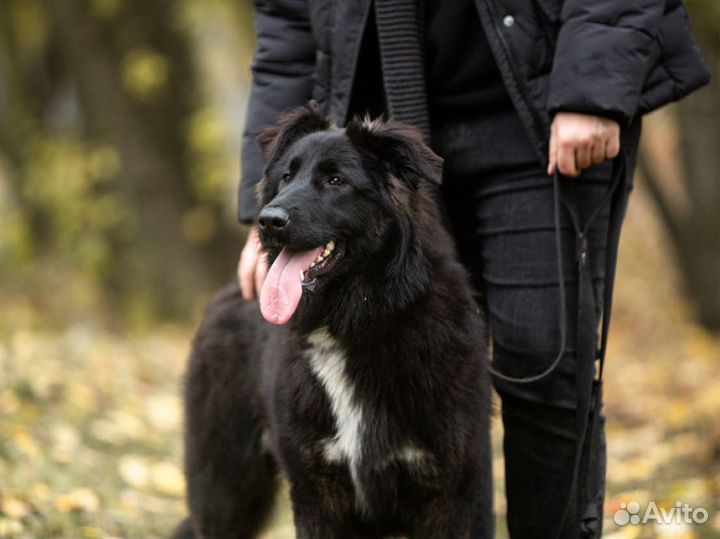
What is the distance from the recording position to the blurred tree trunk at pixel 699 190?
33.4 ft

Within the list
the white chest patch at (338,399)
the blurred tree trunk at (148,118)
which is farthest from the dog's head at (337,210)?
the blurred tree trunk at (148,118)

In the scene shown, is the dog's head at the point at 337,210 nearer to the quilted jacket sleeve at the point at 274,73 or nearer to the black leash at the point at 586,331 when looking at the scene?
the quilted jacket sleeve at the point at 274,73

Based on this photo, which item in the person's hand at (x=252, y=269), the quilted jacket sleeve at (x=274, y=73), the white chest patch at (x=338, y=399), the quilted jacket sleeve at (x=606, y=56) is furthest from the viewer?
the quilted jacket sleeve at (x=274, y=73)

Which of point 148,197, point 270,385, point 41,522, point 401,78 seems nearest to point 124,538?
point 41,522

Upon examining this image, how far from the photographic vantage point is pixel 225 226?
13.5 metres

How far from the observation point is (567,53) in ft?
11.0

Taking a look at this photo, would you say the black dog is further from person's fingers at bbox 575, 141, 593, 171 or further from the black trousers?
person's fingers at bbox 575, 141, 593, 171

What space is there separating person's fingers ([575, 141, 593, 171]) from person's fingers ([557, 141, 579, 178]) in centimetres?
2

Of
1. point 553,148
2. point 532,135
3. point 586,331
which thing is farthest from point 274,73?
point 586,331

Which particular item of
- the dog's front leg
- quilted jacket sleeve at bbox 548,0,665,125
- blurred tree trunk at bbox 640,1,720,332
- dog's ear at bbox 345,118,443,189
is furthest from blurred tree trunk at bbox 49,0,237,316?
quilted jacket sleeve at bbox 548,0,665,125

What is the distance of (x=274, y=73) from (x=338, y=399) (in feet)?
4.53

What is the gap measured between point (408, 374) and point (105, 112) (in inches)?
411

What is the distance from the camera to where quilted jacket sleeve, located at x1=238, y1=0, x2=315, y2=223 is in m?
4.04

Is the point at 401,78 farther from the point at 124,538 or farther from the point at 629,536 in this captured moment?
the point at 124,538
